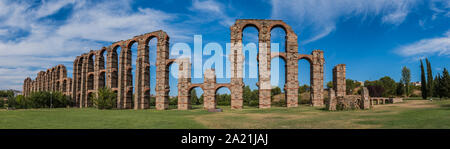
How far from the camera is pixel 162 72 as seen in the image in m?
35.3

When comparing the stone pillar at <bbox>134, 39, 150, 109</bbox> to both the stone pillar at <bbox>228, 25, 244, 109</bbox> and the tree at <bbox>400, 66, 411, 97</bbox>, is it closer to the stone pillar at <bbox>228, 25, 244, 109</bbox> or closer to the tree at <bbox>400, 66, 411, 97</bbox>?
the stone pillar at <bbox>228, 25, 244, 109</bbox>

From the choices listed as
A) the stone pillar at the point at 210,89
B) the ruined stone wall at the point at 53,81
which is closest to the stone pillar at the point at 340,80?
the stone pillar at the point at 210,89

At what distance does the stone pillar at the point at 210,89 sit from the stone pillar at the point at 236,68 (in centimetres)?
238

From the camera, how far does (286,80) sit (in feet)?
107

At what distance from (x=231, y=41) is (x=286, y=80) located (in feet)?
28.7

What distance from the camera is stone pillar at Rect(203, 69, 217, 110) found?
3259cm

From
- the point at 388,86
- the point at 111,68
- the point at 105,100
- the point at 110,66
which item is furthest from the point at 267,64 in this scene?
the point at 388,86

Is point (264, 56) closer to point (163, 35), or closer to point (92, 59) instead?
point (163, 35)

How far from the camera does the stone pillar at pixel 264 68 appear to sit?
3164 centimetres

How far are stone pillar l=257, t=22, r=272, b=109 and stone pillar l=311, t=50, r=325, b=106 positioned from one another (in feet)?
19.2

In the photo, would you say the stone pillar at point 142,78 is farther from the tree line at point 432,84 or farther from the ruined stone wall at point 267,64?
the tree line at point 432,84

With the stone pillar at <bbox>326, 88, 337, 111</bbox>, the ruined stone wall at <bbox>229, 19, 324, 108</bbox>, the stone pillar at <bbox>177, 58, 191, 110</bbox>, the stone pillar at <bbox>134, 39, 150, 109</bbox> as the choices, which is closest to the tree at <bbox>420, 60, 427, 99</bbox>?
the ruined stone wall at <bbox>229, 19, 324, 108</bbox>
